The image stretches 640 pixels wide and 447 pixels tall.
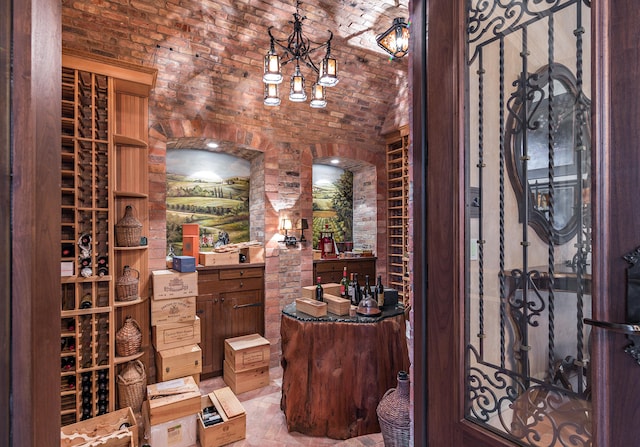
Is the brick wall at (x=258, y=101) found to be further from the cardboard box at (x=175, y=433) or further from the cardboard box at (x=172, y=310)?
the cardboard box at (x=175, y=433)

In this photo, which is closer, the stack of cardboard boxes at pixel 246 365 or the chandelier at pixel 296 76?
the chandelier at pixel 296 76

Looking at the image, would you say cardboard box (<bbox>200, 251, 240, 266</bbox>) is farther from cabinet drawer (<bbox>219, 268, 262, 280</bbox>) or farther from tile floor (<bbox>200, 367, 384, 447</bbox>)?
tile floor (<bbox>200, 367, 384, 447</bbox>)

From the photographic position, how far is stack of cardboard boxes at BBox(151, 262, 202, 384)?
11.1 feet

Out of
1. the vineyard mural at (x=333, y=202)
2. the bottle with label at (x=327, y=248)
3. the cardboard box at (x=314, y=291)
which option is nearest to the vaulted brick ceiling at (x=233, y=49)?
the vineyard mural at (x=333, y=202)

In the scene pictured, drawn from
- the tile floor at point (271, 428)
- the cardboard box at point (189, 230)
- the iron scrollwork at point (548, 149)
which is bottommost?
the tile floor at point (271, 428)

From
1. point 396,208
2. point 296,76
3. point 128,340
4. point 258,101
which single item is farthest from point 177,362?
point 396,208

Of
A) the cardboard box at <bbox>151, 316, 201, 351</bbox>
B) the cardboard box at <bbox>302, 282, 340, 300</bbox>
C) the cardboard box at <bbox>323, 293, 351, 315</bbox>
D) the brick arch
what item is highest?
the brick arch

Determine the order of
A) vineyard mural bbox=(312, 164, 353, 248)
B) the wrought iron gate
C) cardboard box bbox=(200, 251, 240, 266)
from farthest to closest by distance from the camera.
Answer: vineyard mural bbox=(312, 164, 353, 248) < cardboard box bbox=(200, 251, 240, 266) < the wrought iron gate

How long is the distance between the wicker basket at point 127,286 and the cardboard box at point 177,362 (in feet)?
2.10

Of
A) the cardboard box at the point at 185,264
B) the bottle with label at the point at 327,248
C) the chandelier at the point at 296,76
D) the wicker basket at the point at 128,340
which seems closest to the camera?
the chandelier at the point at 296,76

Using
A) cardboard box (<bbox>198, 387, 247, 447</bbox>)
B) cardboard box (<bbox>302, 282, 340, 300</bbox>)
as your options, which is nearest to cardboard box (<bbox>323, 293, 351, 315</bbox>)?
cardboard box (<bbox>302, 282, 340, 300</bbox>)

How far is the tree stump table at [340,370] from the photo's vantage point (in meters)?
2.76

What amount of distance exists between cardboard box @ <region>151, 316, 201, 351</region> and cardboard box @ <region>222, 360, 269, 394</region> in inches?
22.5

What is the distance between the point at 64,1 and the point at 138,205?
1.84 metres
